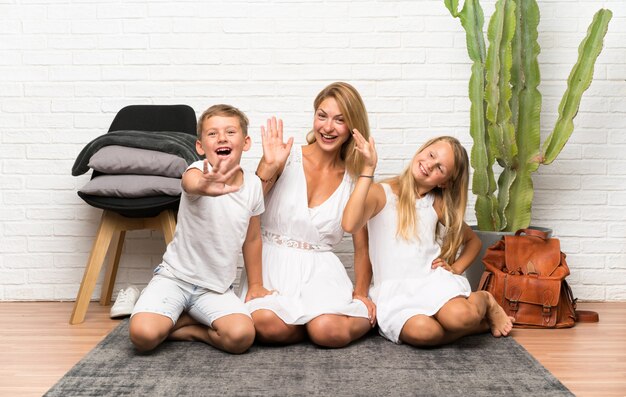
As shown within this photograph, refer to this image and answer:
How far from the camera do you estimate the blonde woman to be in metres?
2.46

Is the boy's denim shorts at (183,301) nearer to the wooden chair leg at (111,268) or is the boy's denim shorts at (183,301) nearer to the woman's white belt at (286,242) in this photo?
the woman's white belt at (286,242)

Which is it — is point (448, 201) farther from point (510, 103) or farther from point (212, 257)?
point (212, 257)

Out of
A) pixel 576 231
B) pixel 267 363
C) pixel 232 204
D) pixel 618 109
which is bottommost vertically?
pixel 267 363

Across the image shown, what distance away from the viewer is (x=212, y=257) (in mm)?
2443

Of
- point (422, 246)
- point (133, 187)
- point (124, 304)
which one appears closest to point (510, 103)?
point (422, 246)

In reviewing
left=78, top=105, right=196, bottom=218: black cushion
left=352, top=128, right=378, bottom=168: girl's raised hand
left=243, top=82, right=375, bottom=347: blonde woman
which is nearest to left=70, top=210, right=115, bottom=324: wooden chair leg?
left=78, top=105, right=196, bottom=218: black cushion

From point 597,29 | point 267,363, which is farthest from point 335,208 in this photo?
point 597,29

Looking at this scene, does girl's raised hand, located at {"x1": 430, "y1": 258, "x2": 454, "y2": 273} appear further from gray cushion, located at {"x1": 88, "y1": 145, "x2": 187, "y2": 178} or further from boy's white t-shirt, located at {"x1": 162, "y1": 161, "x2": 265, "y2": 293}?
gray cushion, located at {"x1": 88, "y1": 145, "x2": 187, "y2": 178}

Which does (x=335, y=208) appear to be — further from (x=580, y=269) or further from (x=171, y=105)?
(x=580, y=269)

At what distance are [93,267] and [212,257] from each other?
0.64 meters

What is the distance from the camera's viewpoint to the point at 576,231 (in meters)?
3.37

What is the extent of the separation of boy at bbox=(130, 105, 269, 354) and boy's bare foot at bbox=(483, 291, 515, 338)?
0.80 meters

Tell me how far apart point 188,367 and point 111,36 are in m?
Result: 1.68

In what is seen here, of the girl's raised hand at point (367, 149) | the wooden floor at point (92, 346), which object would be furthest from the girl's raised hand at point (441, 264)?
the girl's raised hand at point (367, 149)
